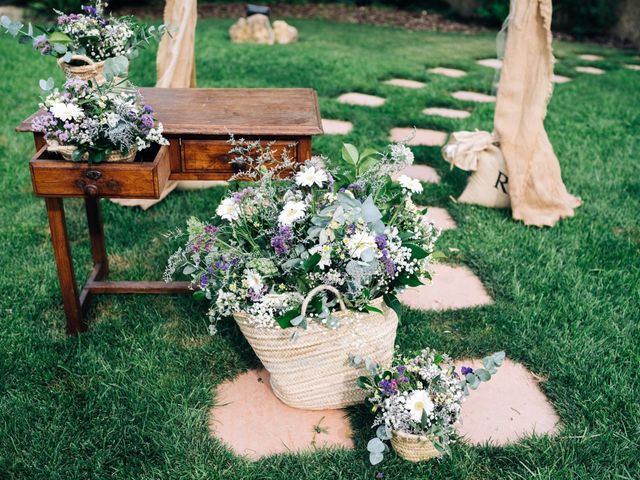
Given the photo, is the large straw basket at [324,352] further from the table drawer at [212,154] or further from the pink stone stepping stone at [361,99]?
the pink stone stepping stone at [361,99]

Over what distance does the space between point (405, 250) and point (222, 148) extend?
88 cm

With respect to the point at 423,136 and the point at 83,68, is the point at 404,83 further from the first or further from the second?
the point at 83,68

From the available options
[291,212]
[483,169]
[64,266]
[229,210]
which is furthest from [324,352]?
[483,169]

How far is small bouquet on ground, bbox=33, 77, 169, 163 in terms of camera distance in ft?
7.48

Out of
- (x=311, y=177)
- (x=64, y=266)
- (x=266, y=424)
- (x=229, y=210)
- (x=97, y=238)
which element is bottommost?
(x=266, y=424)

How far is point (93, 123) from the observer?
2.28 metres

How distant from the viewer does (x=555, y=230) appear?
12.4ft

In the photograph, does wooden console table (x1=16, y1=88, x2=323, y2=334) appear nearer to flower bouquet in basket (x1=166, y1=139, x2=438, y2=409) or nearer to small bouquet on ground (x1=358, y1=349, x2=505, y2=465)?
flower bouquet in basket (x1=166, y1=139, x2=438, y2=409)

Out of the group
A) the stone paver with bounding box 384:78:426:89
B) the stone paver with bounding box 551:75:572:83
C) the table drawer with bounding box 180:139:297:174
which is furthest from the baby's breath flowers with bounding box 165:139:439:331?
the stone paver with bounding box 551:75:572:83

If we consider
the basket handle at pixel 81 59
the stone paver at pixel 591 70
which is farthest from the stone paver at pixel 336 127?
the stone paver at pixel 591 70

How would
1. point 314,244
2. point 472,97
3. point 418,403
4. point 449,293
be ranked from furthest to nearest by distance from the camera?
1. point 472,97
2. point 449,293
3. point 314,244
4. point 418,403

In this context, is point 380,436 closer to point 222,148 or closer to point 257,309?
point 257,309

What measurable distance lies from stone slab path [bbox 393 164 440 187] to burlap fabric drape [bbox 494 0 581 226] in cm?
60

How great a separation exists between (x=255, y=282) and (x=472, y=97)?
454 cm
